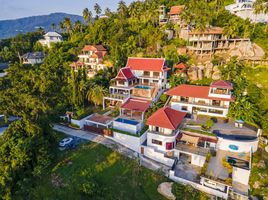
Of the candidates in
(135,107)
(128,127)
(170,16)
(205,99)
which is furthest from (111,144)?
(170,16)

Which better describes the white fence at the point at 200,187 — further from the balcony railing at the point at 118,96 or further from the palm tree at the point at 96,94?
the palm tree at the point at 96,94

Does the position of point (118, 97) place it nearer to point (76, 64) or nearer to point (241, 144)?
point (241, 144)

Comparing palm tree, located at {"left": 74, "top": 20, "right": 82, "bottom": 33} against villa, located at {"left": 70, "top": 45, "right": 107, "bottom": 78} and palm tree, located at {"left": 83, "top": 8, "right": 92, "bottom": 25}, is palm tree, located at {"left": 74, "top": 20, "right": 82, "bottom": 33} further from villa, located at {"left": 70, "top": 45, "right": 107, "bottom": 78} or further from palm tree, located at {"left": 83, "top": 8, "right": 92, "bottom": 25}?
villa, located at {"left": 70, "top": 45, "right": 107, "bottom": 78}

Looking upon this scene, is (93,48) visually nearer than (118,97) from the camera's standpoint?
No

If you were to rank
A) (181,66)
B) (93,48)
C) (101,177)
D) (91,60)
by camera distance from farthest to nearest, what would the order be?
(93,48), (91,60), (181,66), (101,177)

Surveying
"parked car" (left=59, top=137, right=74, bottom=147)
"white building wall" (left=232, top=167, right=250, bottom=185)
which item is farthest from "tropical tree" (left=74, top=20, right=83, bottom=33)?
"white building wall" (left=232, top=167, right=250, bottom=185)

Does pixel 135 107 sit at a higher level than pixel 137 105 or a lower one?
lower
